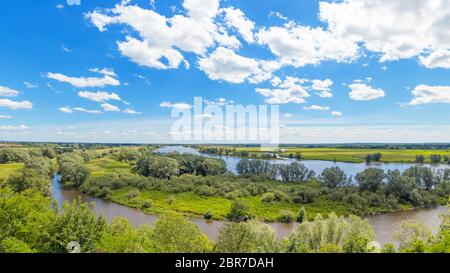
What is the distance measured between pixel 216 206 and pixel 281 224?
7160 mm

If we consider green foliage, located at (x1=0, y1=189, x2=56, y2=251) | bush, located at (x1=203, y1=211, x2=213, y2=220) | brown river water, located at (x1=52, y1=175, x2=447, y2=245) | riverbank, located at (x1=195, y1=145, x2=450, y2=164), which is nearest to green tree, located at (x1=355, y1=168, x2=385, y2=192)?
brown river water, located at (x1=52, y1=175, x2=447, y2=245)

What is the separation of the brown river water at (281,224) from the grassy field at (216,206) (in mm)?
1107

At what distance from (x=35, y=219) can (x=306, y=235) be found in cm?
1157

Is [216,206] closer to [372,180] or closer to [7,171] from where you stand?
[372,180]

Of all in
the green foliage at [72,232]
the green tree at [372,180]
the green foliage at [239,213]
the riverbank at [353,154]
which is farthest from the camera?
the riverbank at [353,154]

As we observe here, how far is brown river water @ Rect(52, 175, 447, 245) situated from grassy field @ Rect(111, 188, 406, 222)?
1.11 metres

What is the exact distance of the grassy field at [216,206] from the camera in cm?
2785

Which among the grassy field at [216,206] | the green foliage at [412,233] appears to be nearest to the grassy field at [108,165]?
the grassy field at [216,206]

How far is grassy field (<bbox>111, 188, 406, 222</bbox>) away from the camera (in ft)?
91.4

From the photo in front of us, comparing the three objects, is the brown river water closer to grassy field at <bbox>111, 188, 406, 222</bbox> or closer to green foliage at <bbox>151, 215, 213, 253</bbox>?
grassy field at <bbox>111, 188, 406, 222</bbox>

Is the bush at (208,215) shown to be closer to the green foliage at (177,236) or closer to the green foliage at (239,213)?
the green foliage at (239,213)

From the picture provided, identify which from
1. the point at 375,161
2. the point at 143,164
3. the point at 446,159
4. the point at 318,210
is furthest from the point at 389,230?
the point at 375,161
